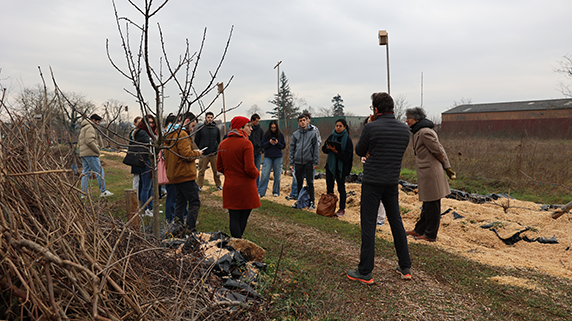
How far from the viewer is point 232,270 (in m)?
3.53

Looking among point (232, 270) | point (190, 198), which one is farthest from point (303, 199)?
point (232, 270)

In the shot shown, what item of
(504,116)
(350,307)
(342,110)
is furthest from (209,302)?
(342,110)

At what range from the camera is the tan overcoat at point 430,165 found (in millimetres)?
5223

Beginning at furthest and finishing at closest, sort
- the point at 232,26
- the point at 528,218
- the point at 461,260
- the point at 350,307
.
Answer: the point at 528,218, the point at 461,260, the point at 350,307, the point at 232,26

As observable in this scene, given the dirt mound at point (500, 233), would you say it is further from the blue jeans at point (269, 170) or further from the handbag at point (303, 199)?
the blue jeans at point (269, 170)

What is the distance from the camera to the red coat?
430 cm

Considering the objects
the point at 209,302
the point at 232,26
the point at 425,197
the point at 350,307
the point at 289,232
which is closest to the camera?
the point at 209,302

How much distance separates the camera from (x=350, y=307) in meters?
3.35

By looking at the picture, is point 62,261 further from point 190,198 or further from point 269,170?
point 269,170

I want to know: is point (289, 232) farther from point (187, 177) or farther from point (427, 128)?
point (427, 128)

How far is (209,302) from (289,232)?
354 cm

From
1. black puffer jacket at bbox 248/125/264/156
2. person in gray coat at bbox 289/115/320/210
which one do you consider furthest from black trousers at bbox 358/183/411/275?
black puffer jacket at bbox 248/125/264/156

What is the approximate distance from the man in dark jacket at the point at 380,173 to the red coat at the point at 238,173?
54.4 inches

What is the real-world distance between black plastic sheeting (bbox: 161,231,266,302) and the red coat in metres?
0.50
